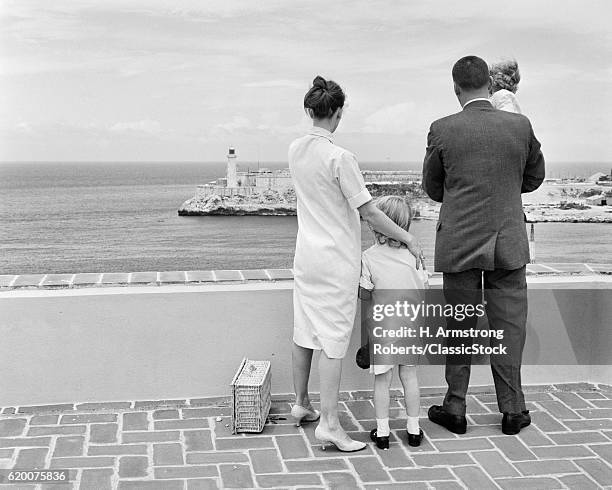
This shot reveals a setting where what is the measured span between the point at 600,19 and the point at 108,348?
4.01 m

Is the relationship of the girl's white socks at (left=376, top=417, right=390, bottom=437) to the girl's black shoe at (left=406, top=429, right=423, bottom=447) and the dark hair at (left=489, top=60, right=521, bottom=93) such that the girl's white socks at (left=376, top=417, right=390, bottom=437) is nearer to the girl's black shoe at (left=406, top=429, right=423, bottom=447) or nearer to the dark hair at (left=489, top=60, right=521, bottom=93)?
the girl's black shoe at (left=406, top=429, right=423, bottom=447)

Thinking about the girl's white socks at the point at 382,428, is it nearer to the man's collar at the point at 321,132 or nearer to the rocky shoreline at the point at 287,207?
the man's collar at the point at 321,132

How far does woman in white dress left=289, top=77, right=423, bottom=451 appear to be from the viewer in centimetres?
287

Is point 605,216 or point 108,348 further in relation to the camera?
point 605,216

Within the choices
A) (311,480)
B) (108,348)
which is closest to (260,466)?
(311,480)

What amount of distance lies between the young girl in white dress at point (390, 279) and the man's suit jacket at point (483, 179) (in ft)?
0.59

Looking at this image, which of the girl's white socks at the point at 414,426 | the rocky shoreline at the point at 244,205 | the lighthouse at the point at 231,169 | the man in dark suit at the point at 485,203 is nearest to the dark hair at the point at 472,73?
the man in dark suit at the point at 485,203

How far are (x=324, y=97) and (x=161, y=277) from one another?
1.30m

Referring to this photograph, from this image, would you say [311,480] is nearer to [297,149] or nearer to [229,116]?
[297,149]

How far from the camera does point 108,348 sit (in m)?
3.52

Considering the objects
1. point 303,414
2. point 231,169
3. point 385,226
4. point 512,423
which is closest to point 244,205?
point 231,169

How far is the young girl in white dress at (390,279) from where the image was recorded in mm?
2992

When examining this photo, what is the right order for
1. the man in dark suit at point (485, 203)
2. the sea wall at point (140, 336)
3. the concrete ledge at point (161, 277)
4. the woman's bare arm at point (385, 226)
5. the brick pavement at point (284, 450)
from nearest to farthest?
the brick pavement at point (284, 450)
the woman's bare arm at point (385, 226)
the man in dark suit at point (485, 203)
the sea wall at point (140, 336)
the concrete ledge at point (161, 277)

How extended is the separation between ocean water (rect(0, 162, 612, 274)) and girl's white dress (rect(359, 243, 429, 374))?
1581 millimetres
